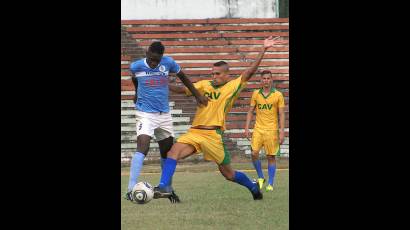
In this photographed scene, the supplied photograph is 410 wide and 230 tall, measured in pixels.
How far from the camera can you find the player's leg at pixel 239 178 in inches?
354

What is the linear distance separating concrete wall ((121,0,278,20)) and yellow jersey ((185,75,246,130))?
2494 mm

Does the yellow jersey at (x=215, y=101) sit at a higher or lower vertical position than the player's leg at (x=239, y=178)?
higher

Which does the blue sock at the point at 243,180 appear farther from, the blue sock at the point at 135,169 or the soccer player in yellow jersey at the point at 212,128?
the blue sock at the point at 135,169

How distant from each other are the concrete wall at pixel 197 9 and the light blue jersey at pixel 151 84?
6.49ft

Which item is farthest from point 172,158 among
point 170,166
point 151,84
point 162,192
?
point 151,84

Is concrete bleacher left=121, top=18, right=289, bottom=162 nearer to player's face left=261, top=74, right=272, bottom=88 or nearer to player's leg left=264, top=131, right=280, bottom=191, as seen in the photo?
player's face left=261, top=74, right=272, bottom=88

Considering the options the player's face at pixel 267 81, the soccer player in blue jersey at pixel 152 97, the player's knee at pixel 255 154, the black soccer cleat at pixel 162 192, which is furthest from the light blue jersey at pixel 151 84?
the player's knee at pixel 255 154

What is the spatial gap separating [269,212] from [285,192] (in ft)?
5.23

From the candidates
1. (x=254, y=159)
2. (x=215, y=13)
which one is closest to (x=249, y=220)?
(x=254, y=159)

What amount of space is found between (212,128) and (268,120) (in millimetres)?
2738

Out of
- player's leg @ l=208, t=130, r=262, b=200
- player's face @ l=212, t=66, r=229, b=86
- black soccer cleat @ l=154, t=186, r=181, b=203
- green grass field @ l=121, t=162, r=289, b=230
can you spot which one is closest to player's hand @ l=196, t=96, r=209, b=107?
player's face @ l=212, t=66, r=229, b=86

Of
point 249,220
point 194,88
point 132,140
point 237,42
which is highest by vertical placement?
point 237,42

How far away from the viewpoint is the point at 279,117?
11578 millimetres

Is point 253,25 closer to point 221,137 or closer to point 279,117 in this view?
point 279,117
